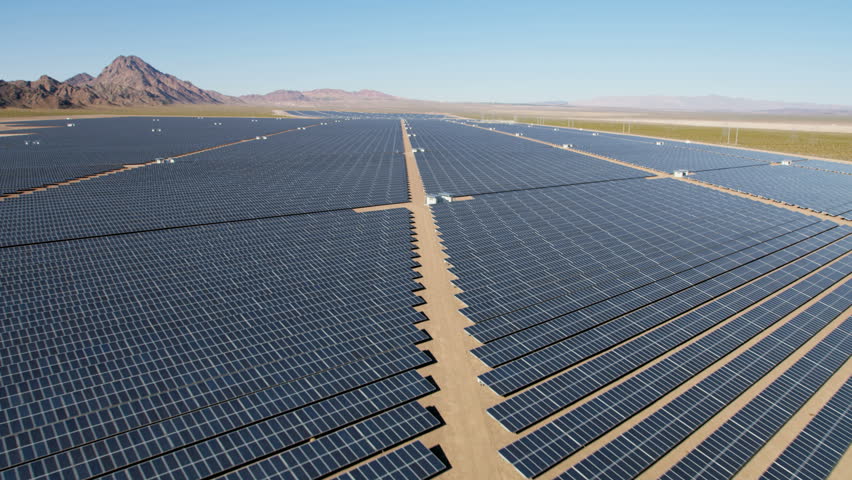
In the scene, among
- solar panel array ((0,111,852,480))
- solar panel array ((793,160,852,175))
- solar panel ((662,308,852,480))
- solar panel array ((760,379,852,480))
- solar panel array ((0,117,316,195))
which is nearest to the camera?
solar panel array ((760,379,852,480))

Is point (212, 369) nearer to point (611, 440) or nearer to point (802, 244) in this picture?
point (611, 440)

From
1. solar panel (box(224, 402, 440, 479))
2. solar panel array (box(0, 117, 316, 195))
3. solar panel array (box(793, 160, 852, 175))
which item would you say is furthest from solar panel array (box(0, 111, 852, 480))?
solar panel array (box(793, 160, 852, 175))

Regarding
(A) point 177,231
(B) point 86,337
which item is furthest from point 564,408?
(A) point 177,231

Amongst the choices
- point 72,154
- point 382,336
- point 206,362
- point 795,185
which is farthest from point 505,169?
point 72,154

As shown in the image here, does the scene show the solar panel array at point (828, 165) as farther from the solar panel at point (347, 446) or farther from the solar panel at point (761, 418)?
the solar panel at point (347, 446)

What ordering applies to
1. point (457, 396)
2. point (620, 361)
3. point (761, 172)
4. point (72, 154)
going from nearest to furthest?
point (457, 396), point (620, 361), point (761, 172), point (72, 154)

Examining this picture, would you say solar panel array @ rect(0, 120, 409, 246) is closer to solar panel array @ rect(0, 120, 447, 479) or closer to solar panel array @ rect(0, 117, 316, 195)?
solar panel array @ rect(0, 120, 447, 479)

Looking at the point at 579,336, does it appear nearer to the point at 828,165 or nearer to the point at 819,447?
the point at 819,447
